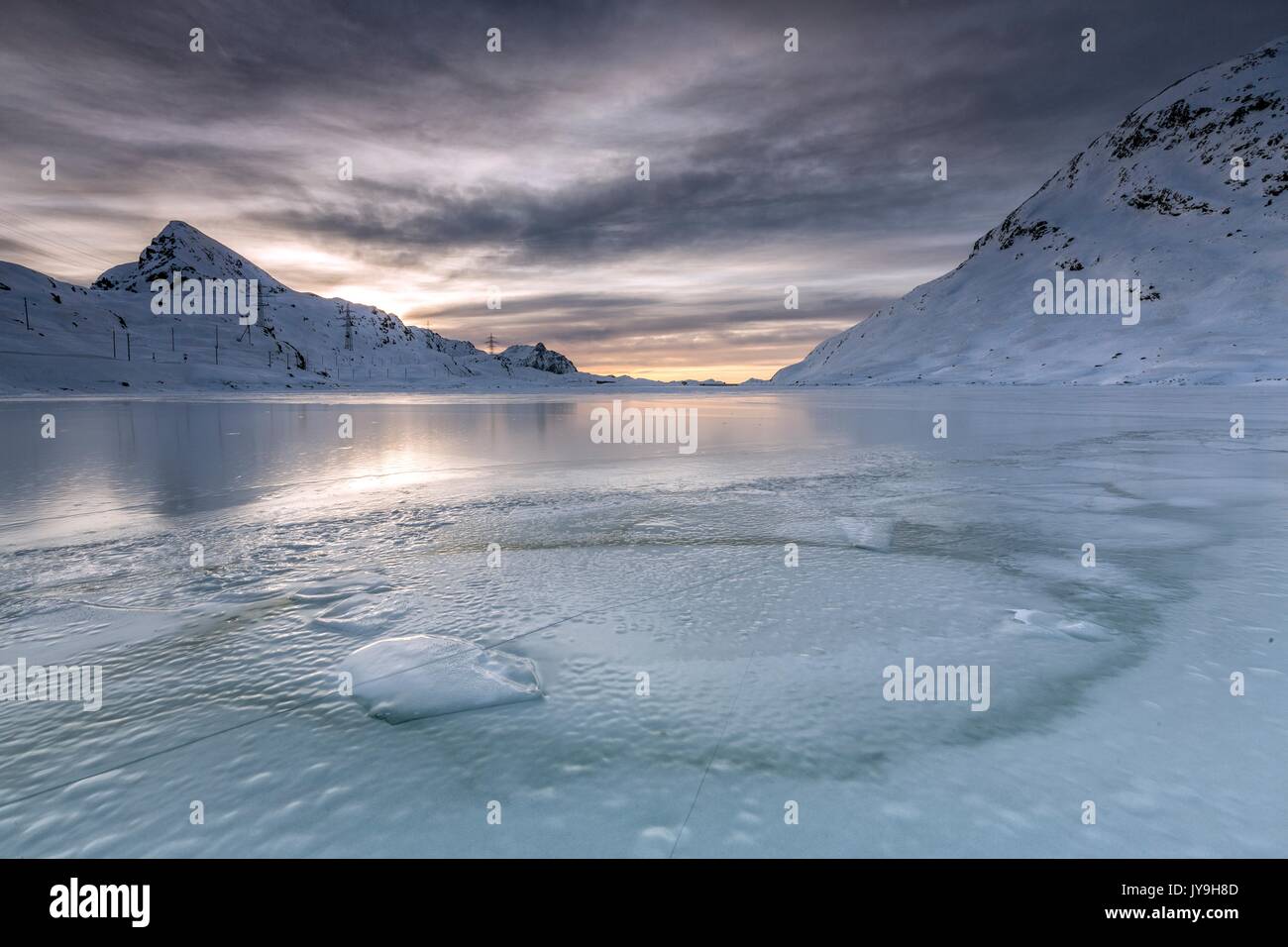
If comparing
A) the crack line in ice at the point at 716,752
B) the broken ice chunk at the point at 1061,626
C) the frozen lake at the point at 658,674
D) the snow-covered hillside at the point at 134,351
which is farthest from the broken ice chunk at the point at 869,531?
the snow-covered hillside at the point at 134,351

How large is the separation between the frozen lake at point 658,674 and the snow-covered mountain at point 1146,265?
8924cm

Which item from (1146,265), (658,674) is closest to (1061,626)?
(658,674)

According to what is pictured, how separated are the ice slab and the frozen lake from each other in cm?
3

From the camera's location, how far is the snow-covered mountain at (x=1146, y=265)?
320 feet

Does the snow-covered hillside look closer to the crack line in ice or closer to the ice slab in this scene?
the ice slab

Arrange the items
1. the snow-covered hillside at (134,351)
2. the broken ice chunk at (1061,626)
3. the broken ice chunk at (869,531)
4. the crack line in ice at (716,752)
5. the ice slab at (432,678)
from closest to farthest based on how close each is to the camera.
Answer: the crack line in ice at (716,752) → the ice slab at (432,678) → the broken ice chunk at (1061,626) → the broken ice chunk at (869,531) → the snow-covered hillside at (134,351)

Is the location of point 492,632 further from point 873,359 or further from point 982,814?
point 873,359

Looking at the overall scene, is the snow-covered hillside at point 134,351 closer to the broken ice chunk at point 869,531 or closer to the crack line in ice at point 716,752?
the broken ice chunk at point 869,531

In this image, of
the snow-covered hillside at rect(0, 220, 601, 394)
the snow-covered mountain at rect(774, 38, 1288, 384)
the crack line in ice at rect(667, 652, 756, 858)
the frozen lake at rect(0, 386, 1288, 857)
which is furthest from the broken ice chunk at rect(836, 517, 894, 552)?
the snow-covered mountain at rect(774, 38, 1288, 384)

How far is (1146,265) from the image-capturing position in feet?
415

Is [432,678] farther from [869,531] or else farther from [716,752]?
[869,531]

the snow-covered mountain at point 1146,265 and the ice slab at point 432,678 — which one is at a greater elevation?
the snow-covered mountain at point 1146,265

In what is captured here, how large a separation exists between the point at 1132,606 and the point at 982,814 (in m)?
2.93

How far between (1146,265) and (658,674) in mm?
165571
